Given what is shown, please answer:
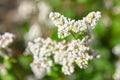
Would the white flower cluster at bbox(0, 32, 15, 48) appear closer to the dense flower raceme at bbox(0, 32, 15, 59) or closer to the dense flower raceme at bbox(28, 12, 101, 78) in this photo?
the dense flower raceme at bbox(0, 32, 15, 59)

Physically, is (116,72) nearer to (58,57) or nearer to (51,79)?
(51,79)

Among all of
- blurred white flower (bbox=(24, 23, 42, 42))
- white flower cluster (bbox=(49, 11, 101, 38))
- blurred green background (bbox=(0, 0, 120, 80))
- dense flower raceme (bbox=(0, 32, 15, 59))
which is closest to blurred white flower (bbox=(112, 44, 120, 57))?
blurred green background (bbox=(0, 0, 120, 80))

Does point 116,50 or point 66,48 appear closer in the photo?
point 66,48

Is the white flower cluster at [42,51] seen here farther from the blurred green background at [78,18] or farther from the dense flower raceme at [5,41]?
the blurred green background at [78,18]

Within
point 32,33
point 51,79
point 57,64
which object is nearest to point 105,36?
point 32,33

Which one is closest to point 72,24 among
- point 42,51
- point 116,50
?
point 42,51

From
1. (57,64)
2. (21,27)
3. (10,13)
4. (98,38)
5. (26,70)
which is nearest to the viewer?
(57,64)

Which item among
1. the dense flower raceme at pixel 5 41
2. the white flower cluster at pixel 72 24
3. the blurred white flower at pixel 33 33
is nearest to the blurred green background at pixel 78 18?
the blurred white flower at pixel 33 33

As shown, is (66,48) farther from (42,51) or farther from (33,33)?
(33,33)
